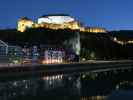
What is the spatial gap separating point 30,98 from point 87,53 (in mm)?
141310

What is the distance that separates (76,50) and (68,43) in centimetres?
919

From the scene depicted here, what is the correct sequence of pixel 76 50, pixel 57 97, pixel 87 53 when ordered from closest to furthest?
pixel 57 97 → pixel 76 50 → pixel 87 53

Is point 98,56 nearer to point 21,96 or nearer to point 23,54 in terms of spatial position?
point 23,54

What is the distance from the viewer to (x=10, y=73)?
206 feet

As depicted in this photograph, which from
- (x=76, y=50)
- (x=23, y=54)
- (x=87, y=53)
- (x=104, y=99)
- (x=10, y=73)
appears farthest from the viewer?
(x=87, y=53)

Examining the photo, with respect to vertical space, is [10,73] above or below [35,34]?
below

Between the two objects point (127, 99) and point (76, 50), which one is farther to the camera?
point (76, 50)

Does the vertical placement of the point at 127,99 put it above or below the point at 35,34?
below

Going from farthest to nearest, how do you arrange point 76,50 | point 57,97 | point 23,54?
point 76,50 < point 23,54 < point 57,97

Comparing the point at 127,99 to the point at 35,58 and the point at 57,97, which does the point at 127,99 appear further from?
the point at 35,58

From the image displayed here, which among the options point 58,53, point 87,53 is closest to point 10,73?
point 58,53

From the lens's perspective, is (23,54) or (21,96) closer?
(21,96)

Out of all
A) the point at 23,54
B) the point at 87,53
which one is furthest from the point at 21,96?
the point at 87,53

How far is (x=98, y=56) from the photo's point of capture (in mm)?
186375
